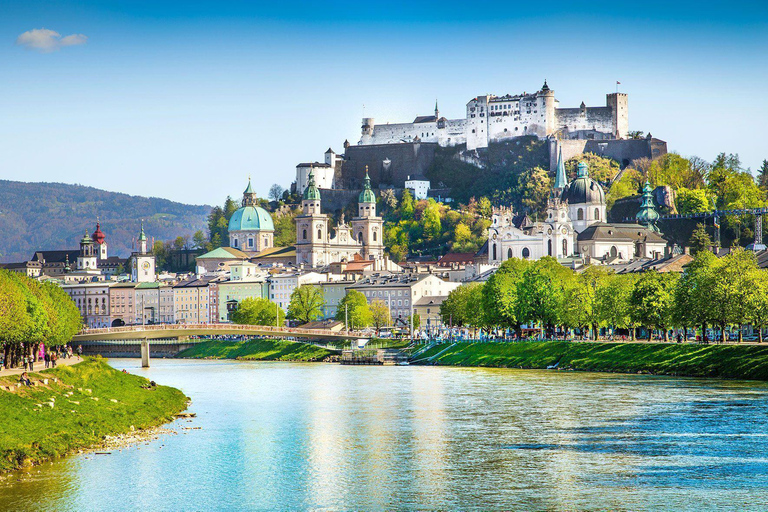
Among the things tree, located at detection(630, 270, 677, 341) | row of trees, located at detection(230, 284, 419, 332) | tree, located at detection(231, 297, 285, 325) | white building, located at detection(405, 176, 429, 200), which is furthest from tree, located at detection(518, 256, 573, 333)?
white building, located at detection(405, 176, 429, 200)

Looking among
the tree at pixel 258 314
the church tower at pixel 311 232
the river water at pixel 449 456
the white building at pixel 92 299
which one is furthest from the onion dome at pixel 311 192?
the river water at pixel 449 456

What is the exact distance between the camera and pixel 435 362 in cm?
7681

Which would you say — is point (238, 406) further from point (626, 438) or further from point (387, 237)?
point (387, 237)

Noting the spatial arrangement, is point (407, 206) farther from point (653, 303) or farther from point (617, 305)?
point (653, 303)

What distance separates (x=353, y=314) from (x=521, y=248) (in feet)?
74.8

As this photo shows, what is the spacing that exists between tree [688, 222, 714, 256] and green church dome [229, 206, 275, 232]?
60545 mm

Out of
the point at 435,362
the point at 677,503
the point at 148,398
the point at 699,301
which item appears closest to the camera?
the point at 677,503

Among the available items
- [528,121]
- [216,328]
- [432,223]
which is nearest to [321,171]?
[432,223]

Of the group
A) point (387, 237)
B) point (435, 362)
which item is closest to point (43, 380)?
point (435, 362)

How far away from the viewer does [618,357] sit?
199 ft

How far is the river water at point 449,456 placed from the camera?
2784 centimetres

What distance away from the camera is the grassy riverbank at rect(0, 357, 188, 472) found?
3161 centimetres

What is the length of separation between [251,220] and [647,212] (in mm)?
55022

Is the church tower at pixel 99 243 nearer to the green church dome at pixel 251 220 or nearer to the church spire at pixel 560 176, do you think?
the green church dome at pixel 251 220
